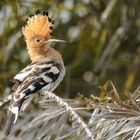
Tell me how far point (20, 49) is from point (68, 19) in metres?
0.46

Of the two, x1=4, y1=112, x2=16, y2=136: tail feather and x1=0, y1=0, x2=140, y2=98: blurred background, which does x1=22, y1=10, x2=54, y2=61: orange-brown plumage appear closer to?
x1=4, y1=112, x2=16, y2=136: tail feather

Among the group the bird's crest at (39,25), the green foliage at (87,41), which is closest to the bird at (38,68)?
the bird's crest at (39,25)

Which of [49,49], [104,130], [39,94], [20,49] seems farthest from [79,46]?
[104,130]

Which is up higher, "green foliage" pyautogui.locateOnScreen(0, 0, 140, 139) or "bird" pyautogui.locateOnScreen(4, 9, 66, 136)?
"bird" pyautogui.locateOnScreen(4, 9, 66, 136)

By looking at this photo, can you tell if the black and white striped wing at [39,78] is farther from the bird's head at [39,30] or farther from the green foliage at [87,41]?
the green foliage at [87,41]

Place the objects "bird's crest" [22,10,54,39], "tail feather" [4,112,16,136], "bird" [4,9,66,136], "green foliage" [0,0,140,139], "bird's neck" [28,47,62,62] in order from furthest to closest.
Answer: "green foliage" [0,0,140,139]
"bird's neck" [28,47,62,62]
"bird's crest" [22,10,54,39]
"bird" [4,9,66,136]
"tail feather" [4,112,16,136]

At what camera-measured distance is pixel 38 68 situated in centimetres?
267

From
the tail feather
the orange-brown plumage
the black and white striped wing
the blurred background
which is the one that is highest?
the orange-brown plumage

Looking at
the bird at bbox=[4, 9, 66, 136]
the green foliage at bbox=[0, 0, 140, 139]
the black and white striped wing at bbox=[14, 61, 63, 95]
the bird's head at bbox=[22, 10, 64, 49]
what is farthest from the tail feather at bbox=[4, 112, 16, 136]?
the green foliage at bbox=[0, 0, 140, 139]

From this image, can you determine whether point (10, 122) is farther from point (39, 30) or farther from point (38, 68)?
point (39, 30)

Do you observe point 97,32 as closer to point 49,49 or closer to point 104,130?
point 49,49

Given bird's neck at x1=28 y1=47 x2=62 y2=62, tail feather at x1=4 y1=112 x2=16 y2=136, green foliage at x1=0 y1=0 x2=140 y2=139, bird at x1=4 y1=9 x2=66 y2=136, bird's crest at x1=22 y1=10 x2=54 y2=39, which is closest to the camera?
tail feather at x1=4 y1=112 x2=16 y2=136

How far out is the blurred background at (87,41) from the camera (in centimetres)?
509

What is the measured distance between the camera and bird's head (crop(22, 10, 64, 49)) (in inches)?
107
